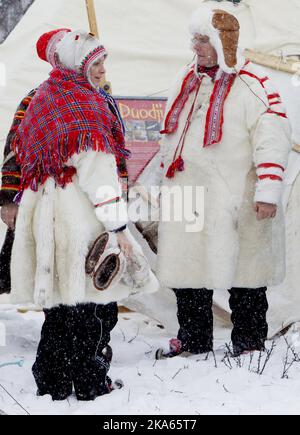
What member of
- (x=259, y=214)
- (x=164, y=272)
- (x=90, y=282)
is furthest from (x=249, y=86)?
(x=90, y=282)

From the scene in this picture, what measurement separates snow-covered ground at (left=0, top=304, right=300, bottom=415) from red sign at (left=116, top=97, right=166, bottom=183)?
3.85 ft

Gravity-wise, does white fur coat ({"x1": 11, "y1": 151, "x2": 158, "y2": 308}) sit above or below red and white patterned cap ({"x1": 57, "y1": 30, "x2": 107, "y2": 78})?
below

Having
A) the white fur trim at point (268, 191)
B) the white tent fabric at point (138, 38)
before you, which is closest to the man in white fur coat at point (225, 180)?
the white fur trim at point (268, 191)

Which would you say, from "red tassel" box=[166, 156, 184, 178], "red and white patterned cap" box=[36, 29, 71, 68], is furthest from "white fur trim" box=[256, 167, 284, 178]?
"red and white patterned cap" box=[36, 29, 71, 68]

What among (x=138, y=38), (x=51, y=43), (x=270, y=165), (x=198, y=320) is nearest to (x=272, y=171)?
(x=270, y=165)

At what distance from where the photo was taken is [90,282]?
12.9 ft

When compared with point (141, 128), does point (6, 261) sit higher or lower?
lower

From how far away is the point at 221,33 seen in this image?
464 centimetres

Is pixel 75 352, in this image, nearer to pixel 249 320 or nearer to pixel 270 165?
pixel 249 320

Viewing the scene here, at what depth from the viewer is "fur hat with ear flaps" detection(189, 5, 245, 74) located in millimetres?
4609

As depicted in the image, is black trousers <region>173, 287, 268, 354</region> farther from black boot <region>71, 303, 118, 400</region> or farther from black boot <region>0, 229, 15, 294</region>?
black boot <region>0, 229, 15, 294</region>

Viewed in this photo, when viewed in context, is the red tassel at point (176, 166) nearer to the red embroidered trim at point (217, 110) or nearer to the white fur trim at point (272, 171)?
the red embroidered trim at point (217, 110)

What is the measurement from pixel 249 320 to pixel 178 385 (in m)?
0.67

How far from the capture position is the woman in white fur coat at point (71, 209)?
387 centimetres
